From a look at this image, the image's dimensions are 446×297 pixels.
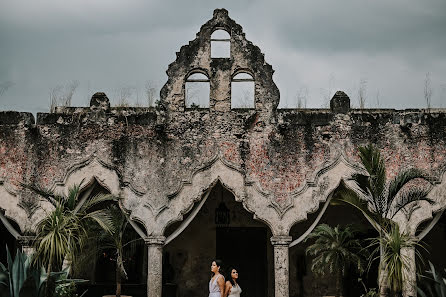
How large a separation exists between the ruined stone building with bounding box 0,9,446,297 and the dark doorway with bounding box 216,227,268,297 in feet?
5.85

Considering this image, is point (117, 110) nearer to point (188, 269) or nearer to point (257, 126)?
point (257, 126)

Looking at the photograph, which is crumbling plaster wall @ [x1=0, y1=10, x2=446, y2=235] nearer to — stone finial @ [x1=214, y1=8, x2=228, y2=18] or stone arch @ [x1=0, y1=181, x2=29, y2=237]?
stone arch @ [x1=0, y1=181, x2=29, y2=237]

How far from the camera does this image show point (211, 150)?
12555 millimetres

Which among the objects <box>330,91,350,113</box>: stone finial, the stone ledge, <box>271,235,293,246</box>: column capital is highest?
<box>330,91,350,113</box>: stone finial

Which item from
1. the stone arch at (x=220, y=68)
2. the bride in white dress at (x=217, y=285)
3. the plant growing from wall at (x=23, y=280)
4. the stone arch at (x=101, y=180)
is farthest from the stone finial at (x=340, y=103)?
the plant growing from wall at (x=23, y=280)

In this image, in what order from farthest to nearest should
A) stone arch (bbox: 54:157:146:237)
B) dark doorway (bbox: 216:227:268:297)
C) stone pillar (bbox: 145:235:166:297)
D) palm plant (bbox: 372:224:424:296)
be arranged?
dark doorway (bbox: 216:227:268:297)
stone arch (bbox: 54:157:146:237)
stone pillar (bbox: 145:235:166:297)
palm plant (bbox: 372:224:424:296)

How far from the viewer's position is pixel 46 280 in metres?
8.81

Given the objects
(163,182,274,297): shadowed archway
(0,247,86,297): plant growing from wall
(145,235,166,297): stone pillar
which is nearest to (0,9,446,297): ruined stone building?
(145,235,166,297): stone pillar

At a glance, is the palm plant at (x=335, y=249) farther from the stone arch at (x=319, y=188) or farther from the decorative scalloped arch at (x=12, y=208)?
the decorative scalloped arch at (x=12, y=208)

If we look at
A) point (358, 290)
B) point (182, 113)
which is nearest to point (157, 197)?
point (182, 113)

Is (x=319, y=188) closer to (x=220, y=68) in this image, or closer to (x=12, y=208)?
(x=220, y=68)

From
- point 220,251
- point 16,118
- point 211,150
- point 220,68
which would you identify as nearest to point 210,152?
point 211,150

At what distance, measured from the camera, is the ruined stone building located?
12.2 meters

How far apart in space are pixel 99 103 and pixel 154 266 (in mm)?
3654
